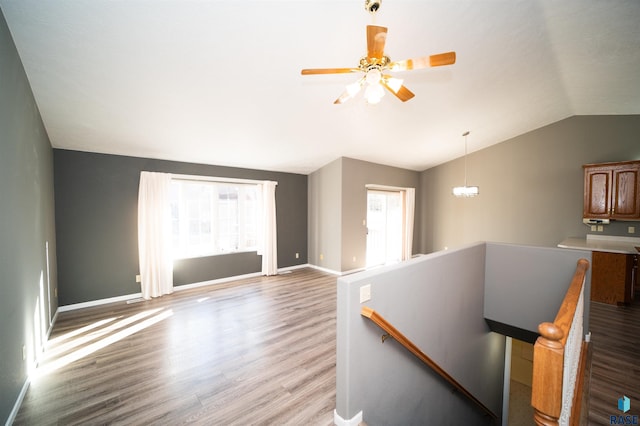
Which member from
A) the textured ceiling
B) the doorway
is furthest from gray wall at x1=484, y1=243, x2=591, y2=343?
the doorway

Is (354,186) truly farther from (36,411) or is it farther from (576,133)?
(36,411)

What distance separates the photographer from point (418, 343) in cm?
252

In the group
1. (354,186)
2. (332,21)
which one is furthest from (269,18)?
(354,186)

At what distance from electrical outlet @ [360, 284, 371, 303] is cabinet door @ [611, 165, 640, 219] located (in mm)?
5223

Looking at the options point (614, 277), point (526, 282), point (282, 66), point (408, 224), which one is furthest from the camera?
point (408, 224)

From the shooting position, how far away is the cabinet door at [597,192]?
170 inches

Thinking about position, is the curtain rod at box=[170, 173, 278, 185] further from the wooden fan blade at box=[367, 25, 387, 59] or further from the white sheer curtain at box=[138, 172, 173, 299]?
the wooden fan blade at box=[367, 25, 387, 59]

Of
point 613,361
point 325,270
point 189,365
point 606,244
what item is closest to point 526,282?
point 613,361

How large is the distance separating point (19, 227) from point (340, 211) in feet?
15.1

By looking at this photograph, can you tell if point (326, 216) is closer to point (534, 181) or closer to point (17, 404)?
A: point (534, 181)

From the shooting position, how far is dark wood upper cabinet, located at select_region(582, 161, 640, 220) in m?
4.04

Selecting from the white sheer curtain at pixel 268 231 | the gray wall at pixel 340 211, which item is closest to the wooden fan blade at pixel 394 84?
the gray wall at pixel 340 211

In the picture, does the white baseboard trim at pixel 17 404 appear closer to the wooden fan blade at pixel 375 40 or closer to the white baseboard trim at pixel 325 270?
the wooden fan blade at pixel 375 40

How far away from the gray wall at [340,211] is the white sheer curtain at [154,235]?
3220 mm
